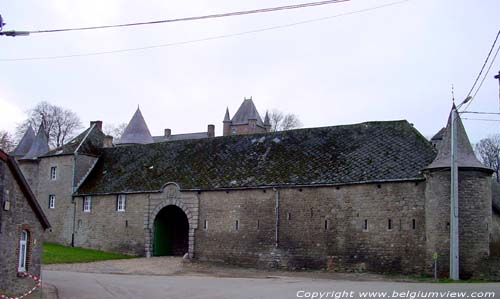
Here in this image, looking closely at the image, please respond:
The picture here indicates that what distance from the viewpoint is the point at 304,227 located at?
26.4 m

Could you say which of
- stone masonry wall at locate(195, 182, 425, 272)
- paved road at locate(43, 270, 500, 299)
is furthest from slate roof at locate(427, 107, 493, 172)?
paved road at locate(43, 270, 500, 299)

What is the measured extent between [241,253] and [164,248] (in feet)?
21.5

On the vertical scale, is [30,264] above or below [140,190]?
below

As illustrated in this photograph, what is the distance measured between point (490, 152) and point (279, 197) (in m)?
42.9

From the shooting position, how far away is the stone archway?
29938 mm

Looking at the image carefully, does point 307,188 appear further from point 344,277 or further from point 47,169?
point 47,169

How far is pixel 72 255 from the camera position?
30188 millimetres

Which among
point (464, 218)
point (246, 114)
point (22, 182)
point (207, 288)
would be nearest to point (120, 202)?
point (207, 288)

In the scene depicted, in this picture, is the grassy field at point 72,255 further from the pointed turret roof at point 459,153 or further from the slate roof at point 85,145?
the pointed turret roof at point 459,153

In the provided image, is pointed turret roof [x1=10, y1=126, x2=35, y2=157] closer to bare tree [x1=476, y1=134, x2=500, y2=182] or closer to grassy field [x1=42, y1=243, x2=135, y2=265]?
grassy field [x1=42, y1=243, x2=135, y2=265]

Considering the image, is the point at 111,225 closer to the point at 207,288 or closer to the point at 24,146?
the point at 24,146

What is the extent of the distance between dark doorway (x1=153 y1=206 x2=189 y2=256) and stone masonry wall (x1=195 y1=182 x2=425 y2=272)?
3.38 metres

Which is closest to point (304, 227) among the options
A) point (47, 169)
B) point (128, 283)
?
point (128, 283)

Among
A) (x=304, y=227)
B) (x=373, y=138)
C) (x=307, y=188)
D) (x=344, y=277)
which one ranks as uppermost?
(x=373, y=138)
